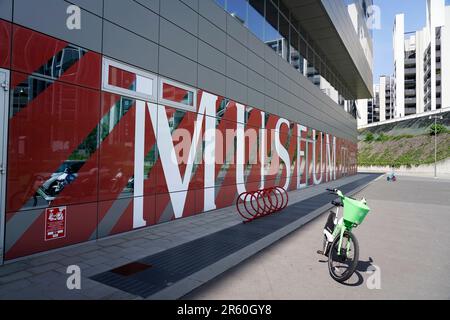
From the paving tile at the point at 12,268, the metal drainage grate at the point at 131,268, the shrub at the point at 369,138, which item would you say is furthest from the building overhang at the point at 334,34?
the shrub at the point at 369,138

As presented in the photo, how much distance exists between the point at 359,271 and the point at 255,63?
9673mm

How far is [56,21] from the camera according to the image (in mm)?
5207

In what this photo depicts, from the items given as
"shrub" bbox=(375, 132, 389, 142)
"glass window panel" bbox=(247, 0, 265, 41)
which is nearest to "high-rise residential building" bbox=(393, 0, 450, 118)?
"shrub" bbox=(375, 132, 389, 142)

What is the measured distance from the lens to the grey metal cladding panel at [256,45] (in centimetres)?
1201

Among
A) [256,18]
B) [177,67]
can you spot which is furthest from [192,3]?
[256,18]

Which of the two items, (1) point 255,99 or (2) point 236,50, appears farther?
(1) point 255,99

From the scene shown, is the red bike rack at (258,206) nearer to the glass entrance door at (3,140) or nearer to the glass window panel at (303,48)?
the glass entrance door at (3,140)

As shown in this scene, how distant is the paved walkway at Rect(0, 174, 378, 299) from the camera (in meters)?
3.71

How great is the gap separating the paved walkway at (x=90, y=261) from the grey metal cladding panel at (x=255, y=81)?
6.52 meters

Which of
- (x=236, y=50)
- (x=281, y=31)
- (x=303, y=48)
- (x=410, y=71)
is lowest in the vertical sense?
(x=236, y=50)

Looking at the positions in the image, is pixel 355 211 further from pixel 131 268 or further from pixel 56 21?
pixel 56 21

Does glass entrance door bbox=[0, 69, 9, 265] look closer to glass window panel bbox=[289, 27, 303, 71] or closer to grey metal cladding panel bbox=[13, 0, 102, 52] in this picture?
grey metal cladding panel bbox=[13, 0, 102, 52]

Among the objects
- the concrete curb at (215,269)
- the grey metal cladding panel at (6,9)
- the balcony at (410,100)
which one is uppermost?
the balcony at (410,100)
